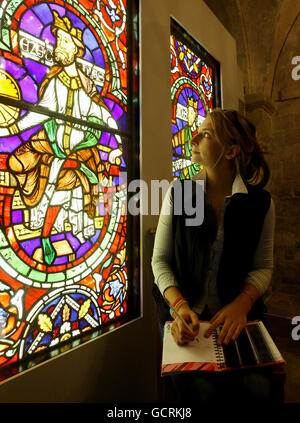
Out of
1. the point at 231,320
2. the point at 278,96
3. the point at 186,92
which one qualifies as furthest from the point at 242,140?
the point at 278,96

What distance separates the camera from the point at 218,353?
958 millimetres

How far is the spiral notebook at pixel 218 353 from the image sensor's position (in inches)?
35.1

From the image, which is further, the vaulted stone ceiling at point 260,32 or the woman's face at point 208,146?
the vaulted stone ceiling at point 260,32

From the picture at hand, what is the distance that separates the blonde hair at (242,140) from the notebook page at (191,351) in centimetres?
75

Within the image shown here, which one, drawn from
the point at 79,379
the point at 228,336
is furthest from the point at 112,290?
the point at 228,336

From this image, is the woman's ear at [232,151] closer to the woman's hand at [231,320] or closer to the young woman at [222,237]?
the young woman at [222,237]

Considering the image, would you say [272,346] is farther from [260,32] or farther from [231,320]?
[260,32]

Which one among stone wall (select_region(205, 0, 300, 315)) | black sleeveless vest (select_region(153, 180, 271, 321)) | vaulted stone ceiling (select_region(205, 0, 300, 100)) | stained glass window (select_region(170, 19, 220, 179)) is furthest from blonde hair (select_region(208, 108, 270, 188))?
vaulted stone ceiling (select_region(205, 0, 300, 100))

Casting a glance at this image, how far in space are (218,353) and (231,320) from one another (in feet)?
0.49

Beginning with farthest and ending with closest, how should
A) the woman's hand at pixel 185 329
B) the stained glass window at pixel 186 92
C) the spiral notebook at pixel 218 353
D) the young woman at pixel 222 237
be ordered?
the stained glass window at pixel 186 92 < the young woman at pixel 222 237 < the woman's hand at pixel 185 329 < the spiral notebook at pixel 218 353

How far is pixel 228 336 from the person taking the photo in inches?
40.1

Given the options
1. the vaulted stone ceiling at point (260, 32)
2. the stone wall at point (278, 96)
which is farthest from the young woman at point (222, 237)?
the vaulted stone ceiling at point (260, 32)
